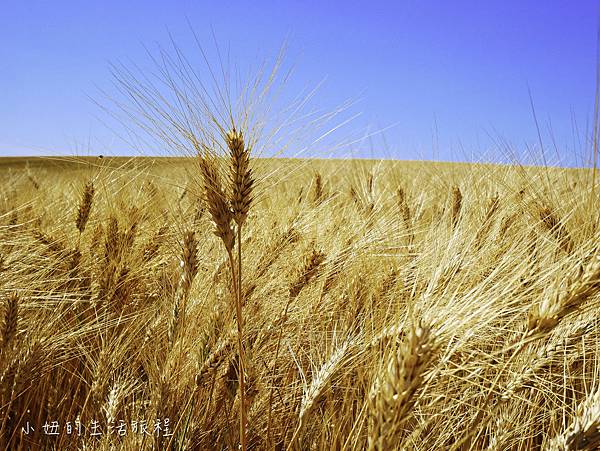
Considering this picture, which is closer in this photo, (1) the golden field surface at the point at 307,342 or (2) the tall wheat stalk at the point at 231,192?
(1) the golden field surface at the point at 307,342

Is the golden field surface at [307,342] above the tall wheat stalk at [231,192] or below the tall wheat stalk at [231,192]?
below

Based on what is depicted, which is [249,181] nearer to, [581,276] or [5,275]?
[581,276]

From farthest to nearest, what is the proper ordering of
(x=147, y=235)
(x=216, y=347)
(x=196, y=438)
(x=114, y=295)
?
(x=147, y=235) < (x=114, y=295) < (x=216, y=347) < (x=196, y=438)

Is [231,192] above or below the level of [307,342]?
above

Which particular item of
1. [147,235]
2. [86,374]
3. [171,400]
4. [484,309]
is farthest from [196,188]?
[147,235]

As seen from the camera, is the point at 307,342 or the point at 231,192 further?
the point at 307,342

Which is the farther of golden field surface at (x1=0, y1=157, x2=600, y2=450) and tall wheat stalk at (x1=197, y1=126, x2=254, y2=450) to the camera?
tall wheat stalk at (x1=197, y1=126, x2=254, y2=450)

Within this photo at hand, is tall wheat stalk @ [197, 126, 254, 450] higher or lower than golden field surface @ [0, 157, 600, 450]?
higher

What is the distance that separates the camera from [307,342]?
1.61 metres

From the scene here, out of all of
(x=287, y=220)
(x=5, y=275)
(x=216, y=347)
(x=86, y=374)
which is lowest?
(x=86, y=374)

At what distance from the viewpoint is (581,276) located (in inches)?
32.6

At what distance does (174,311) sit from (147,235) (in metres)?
1.11

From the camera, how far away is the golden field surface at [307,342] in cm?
88

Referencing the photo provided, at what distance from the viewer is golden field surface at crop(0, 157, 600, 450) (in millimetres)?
879
